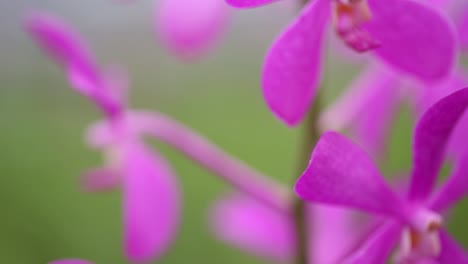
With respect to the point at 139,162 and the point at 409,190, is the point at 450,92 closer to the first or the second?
the point at 409,190

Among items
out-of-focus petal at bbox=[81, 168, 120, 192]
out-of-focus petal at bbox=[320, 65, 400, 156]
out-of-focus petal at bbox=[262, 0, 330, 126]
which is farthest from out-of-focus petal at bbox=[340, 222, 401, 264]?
out-of-focus petal at bbox=[81, 168, 120, 192]

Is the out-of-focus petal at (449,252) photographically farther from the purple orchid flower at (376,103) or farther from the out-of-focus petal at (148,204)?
the out-of-focus petal at (148,204)

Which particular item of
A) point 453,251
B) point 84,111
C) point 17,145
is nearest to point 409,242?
point 453,251

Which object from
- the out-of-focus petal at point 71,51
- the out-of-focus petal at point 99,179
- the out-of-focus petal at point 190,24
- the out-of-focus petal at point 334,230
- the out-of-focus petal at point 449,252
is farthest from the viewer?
the out-of-focus petal at point 334,230

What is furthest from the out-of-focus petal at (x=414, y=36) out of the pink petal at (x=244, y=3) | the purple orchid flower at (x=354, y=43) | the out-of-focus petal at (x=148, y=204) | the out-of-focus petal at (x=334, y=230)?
the out-of-focus petal at (x=334, y=230)

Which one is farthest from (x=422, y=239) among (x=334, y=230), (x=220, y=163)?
(x=334, y=230)

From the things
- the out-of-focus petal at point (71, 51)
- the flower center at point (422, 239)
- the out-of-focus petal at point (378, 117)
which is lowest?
the out-of-focus petal at point (378, 117)
